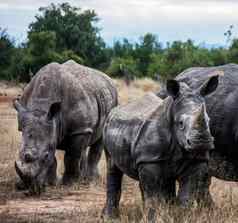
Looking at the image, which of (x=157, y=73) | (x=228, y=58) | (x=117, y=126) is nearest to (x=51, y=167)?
(x=117, y=126)

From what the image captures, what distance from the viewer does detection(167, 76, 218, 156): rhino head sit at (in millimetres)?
7168

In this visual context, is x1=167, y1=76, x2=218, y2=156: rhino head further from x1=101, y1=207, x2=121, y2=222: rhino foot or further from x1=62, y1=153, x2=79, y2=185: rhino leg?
x1=62, y1=153, x2=79, y2=185: rhino leg

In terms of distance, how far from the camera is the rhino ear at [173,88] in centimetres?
771

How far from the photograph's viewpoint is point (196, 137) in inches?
282

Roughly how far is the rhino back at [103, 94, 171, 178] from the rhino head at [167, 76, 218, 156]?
0.30 meters

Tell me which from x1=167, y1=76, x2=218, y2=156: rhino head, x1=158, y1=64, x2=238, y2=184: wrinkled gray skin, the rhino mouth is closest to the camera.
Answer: x1=167, y1=76, x2=218, y2=156: rhino head

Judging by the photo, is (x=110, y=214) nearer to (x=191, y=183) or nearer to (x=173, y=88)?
(x=191, y=183)

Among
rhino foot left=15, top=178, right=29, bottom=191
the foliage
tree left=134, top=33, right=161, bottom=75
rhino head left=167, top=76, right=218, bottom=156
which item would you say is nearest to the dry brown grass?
rhino foot left=15, top=178, right=29, bottom=191

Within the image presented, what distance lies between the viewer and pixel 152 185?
7.87m

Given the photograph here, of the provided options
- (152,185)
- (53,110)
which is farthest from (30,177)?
(152,185)

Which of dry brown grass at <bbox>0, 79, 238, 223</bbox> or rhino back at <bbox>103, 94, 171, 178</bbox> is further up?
rhino back at <bbox>103, 94, 171, 178</bbox>

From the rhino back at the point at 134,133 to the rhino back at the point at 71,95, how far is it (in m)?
2.28

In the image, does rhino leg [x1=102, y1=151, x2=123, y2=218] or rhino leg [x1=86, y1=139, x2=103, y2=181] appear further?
rhino leg [x1=86, y1=139, x2=103, y2=181]

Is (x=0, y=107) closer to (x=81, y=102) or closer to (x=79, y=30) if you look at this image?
(x=81, y=102)
